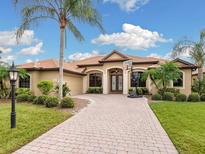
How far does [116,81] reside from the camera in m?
25.2

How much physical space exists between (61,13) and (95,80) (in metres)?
13.9

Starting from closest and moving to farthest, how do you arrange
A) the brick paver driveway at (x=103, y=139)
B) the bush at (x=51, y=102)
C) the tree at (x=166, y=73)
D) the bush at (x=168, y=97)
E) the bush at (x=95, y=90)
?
the brick paver driveway at (x=103, y=139) < the bush at (x=51, y=102) < the bush at (x=168, y=97) < the tree at (x=166, y=73) < the bush at (x=95, y=90)

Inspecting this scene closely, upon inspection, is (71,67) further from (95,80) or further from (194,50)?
(194,50)

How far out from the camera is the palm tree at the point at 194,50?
21.3m

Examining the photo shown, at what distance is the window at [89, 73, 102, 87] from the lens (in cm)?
2509

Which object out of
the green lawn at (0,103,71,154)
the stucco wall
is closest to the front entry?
the stucco wall

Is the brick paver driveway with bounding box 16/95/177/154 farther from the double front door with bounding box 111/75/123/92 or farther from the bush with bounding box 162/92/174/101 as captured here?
the double front door with bounding box 111/75/123/92

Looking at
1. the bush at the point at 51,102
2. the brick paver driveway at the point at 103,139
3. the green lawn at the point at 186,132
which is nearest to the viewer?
the brick paver driveway at the point at 103,139

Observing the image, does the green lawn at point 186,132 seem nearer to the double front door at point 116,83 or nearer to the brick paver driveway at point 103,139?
the brick paver driveway at point 103,139

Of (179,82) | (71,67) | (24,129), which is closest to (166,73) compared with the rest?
(179,82)

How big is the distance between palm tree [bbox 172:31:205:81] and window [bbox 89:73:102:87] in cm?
1045

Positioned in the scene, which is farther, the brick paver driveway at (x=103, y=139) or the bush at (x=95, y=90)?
the bush at (x=95, y=90)

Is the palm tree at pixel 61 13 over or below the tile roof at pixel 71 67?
over

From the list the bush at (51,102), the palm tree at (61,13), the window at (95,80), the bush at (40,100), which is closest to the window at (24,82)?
the bush at (40,100)
